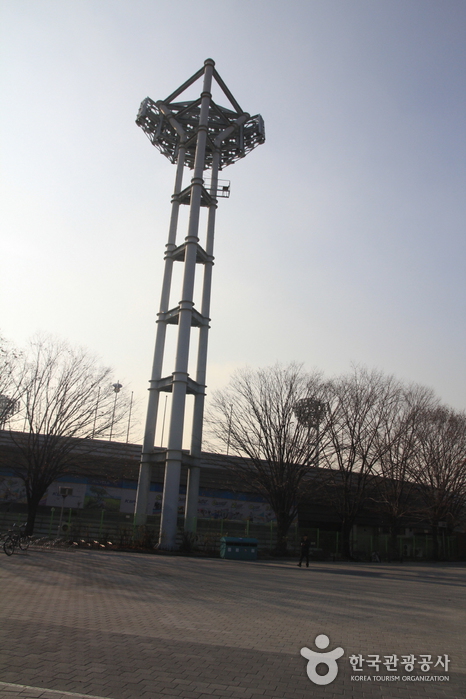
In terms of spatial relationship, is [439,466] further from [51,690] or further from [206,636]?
[51,690]

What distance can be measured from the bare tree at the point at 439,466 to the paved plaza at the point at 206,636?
858 inches

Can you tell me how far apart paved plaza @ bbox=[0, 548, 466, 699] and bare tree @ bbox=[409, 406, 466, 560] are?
2180cm

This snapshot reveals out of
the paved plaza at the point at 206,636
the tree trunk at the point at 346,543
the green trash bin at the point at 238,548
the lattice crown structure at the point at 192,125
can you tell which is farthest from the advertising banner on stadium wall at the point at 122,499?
the lattice crown structure at the point at 192,125

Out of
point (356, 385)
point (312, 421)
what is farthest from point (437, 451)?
point (312, 421)

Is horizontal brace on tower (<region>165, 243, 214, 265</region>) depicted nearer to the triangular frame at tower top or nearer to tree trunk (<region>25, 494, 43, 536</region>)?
the triangular frame at tower top

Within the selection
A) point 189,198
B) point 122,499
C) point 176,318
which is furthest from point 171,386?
point 189,198

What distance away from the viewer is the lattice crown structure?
35250 millimetres

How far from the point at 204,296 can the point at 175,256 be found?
10.4 ft

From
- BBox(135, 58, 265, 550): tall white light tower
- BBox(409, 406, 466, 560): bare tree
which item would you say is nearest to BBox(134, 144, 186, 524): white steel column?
BBox(135, 58, 265, 550): tall white light tower

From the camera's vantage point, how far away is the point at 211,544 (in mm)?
28094

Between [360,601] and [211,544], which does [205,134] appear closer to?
[211,544]

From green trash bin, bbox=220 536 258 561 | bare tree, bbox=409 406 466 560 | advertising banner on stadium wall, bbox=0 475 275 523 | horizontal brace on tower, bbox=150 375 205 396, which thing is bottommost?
green trash bin, bbox=220 536 258 561

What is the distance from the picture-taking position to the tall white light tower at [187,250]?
27522 millimetres

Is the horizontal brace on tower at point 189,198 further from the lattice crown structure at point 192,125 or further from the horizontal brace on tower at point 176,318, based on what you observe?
the horizontal brace on tower at point 176,318
